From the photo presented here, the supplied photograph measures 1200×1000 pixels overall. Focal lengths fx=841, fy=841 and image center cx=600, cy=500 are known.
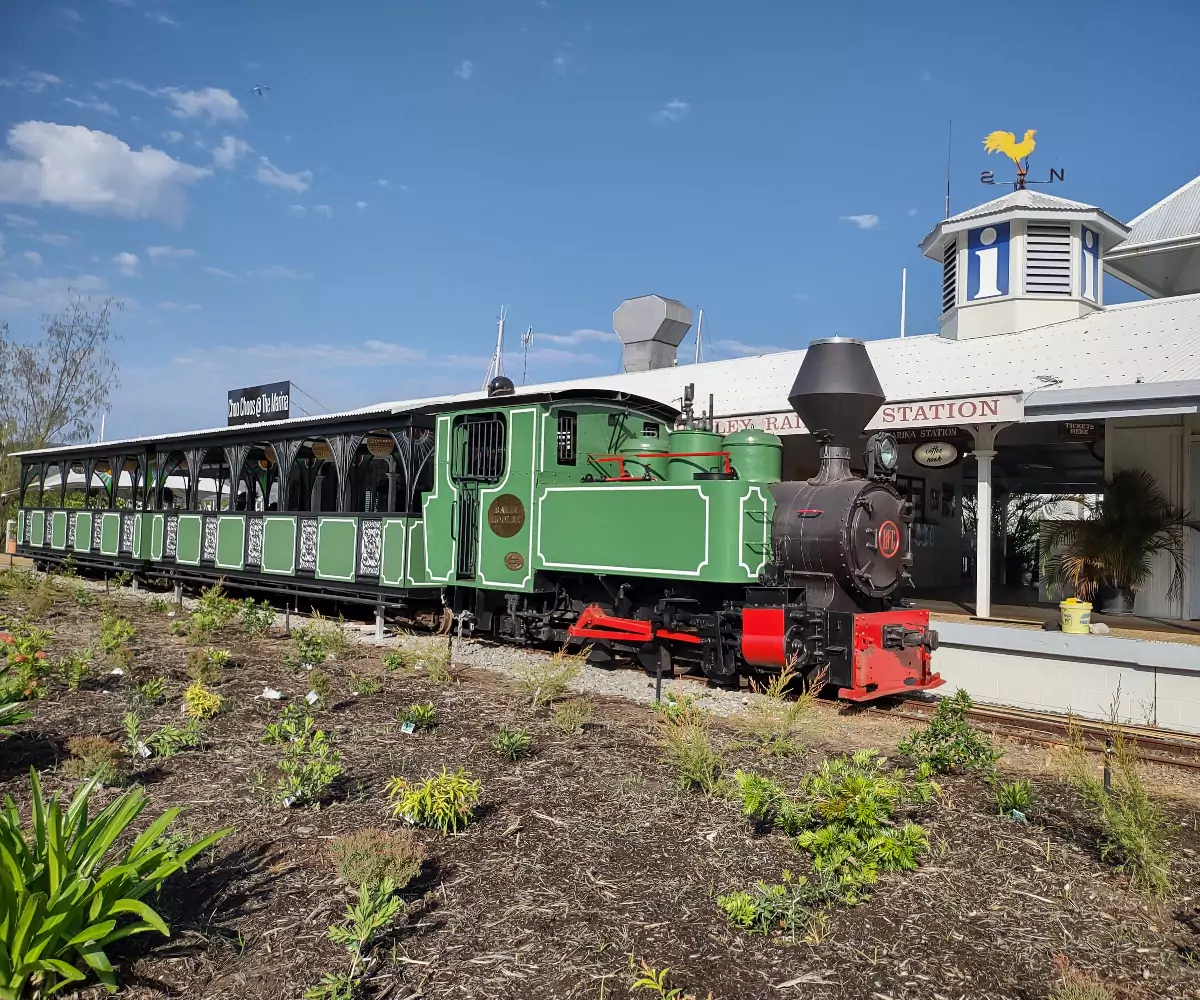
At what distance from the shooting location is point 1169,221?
14.9 metres

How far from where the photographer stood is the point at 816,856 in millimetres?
3740

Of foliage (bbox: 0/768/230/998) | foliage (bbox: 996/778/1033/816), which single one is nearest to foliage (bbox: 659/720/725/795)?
foliage (bbox: 996/778/1033/816)

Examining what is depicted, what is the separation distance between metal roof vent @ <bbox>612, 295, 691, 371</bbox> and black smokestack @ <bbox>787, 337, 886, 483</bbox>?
38.6 ft

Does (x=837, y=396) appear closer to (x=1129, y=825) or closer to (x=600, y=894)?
(x=1129, y=825)

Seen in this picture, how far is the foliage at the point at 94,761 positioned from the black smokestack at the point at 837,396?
6051mm

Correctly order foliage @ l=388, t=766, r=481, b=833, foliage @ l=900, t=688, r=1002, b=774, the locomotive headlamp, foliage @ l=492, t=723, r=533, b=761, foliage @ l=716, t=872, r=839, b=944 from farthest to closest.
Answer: the locomotive headlamp → foliage @ l=492, t=723, r=533, b=761 → foliage @ l=900, t=688, r=1002, b=774 → foliage @ l=388, t=766, r=481, b=833 → foliage @ l=716, t=872, r=839, b=944

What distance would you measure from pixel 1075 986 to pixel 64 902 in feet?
10.5

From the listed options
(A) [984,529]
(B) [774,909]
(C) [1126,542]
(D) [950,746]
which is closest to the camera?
(B) [774,909]

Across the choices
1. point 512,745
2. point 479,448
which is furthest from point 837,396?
point 512,745

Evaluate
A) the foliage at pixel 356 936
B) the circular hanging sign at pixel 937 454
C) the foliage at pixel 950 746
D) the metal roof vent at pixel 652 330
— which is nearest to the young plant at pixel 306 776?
the foliage at pixel 356 936

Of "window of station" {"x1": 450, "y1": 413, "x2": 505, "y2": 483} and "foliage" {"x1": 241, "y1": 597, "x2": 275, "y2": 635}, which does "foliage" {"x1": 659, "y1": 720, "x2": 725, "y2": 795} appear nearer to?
"window of station" {"x1": 450, "y1": 413, "x2": 505, "y2": 483}

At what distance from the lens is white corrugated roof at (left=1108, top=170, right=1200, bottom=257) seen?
14.1 m

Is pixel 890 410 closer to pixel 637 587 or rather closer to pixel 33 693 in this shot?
pixel 637 587

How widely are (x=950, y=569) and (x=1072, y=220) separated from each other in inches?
268
